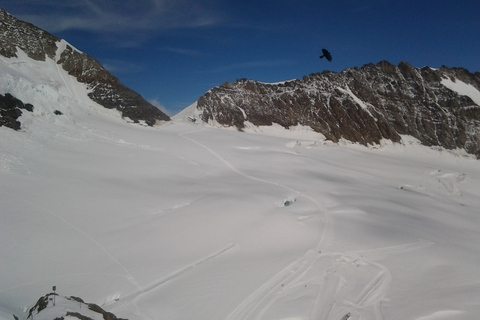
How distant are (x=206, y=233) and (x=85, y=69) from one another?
27637mm

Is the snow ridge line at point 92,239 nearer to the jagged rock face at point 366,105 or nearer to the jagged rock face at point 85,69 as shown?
the jagged rock face at point 85,69

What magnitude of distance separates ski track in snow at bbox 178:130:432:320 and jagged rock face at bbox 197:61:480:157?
3264 cm

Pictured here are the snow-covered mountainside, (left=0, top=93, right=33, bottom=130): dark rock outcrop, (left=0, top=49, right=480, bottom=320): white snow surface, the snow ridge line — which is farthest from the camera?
(left=0, top=93, right=33, bottom=130): dark rock outcrop

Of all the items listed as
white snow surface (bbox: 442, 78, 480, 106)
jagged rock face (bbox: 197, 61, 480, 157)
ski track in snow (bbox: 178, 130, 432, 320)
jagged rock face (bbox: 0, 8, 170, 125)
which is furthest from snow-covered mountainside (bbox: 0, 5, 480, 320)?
white snow surface (bbox: 442, 78, 480, 106)

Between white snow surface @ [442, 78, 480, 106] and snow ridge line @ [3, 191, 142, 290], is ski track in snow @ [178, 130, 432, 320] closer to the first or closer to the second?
snow ridge line @ [3, 191, 142, 290]

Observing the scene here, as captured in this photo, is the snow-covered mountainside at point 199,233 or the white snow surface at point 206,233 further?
the white snow surface at point 206,233

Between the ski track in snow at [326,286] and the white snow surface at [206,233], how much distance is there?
50 millimetres

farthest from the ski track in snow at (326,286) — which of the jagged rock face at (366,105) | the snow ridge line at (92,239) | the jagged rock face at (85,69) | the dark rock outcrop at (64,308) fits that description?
the jagged rock face at (366,105)

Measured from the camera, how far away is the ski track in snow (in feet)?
26.0

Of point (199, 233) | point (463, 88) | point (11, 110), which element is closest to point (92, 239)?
point (199, 233)

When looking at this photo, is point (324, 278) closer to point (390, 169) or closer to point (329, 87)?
point (390, 169)

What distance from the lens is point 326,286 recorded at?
9.05 meters

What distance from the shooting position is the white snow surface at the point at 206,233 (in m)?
8.36

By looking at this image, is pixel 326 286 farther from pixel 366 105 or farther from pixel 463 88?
pixel 463 88
